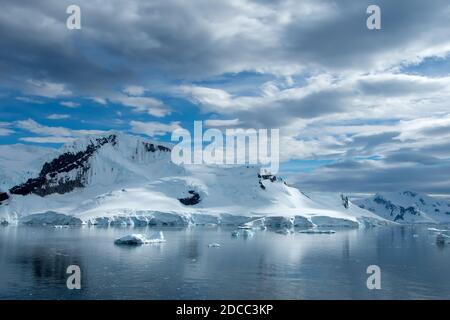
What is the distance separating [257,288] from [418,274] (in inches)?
988

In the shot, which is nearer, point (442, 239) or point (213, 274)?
point (213, 274)

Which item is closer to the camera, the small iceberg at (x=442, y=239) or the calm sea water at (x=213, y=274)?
the calm sea water at (x=213, y=274)

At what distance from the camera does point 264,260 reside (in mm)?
71812

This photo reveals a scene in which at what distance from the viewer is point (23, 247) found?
85.4 meters

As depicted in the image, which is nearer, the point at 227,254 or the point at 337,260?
the point at 337,260

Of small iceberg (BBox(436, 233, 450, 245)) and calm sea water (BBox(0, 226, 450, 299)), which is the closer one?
calm sea water (BBox(0, 226, 450, 299))

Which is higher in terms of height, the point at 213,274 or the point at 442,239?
the point at 213,274
